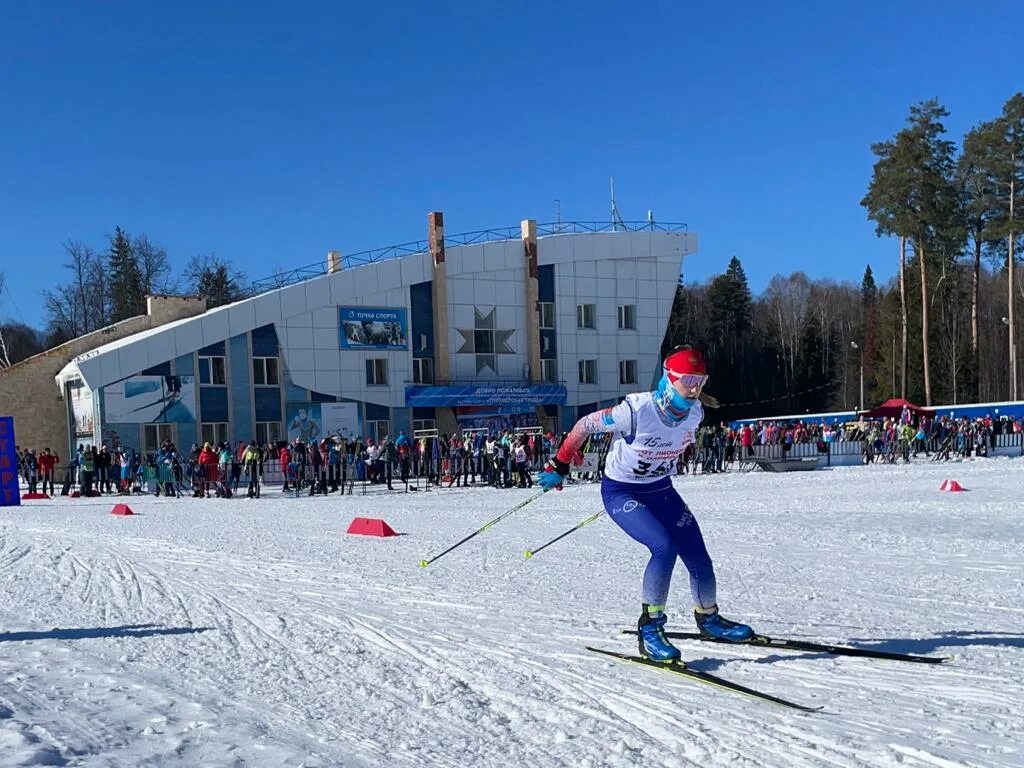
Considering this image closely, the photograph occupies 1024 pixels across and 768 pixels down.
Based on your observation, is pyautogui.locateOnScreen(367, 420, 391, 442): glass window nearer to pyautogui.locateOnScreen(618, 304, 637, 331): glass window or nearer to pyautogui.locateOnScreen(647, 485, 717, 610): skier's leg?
pyautogui.locateOnScreen(618, 304, 637, 331): glass window

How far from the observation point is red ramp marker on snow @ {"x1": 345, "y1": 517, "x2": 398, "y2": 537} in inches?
508

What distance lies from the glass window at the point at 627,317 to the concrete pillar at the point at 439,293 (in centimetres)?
934

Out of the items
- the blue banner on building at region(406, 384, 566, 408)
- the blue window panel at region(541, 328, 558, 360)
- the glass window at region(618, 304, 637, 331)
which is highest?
the glass window at region(618, 304, 637, 331)

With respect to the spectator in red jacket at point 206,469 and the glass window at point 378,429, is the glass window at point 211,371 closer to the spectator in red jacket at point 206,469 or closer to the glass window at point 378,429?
the glass window at point 378,429

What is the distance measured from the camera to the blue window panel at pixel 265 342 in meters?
37.7

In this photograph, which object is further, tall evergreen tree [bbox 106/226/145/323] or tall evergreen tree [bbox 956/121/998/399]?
tall evergreen tree [bbox 106/226/145/323]

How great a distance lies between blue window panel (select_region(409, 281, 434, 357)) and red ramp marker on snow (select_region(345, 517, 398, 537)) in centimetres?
2816

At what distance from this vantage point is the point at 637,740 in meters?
3.91

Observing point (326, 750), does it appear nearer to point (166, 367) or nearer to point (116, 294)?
point (166, 367)

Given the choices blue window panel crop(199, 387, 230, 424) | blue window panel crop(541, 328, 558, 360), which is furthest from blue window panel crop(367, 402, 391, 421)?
blue window panel crop(541, 328, 558, 360)

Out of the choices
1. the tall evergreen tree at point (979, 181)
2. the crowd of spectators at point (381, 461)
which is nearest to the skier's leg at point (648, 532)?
the crowd of spectators at point (381, 461)

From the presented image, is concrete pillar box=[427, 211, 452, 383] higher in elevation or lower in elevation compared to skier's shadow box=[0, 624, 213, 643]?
higher

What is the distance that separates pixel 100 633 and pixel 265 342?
107 feet

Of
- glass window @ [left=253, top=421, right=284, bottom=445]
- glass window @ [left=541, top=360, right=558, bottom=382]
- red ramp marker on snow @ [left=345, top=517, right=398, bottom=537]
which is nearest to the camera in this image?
red ramp marker on snow @ [left=345, top=517, right=398, bottom=537]
